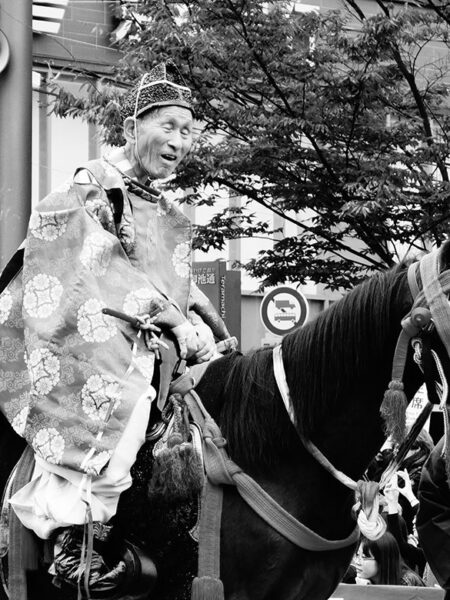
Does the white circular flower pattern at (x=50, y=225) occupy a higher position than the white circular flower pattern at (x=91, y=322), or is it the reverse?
the white circular flower pattern at (x=50, y=225)

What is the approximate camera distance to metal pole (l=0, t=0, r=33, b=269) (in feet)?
26.6

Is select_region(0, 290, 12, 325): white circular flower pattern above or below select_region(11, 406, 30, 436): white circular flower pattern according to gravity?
above

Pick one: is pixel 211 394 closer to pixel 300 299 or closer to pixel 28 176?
pixel 28 176

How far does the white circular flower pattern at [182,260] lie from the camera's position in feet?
15.1

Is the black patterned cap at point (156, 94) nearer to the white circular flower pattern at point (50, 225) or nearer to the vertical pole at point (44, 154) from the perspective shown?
the white circular flower pattern at point (50, 225)

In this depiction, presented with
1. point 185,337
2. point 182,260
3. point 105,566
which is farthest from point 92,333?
point 105,566

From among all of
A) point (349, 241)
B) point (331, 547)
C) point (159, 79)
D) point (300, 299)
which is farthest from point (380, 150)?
point (331, 547)

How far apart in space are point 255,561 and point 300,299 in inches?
326

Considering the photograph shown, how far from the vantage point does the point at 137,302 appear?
4121 mm

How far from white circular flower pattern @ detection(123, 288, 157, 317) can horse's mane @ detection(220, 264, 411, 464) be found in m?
0.43

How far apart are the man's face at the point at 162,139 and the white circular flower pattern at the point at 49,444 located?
1.17m

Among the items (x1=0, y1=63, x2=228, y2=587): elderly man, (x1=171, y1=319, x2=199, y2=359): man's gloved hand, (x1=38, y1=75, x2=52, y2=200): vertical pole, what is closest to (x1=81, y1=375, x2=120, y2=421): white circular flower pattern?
(x1=0, y1=63, x2=228, y2=587): elderly man

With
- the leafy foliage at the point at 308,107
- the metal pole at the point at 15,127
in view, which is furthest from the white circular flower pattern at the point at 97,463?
the leafy foliage at the point at 308,107

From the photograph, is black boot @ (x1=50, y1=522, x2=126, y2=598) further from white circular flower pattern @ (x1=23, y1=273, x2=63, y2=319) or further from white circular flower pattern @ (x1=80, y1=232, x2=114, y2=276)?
white circular flower pattern @ (x1=80, y1=232, x2=114, y2=276)
